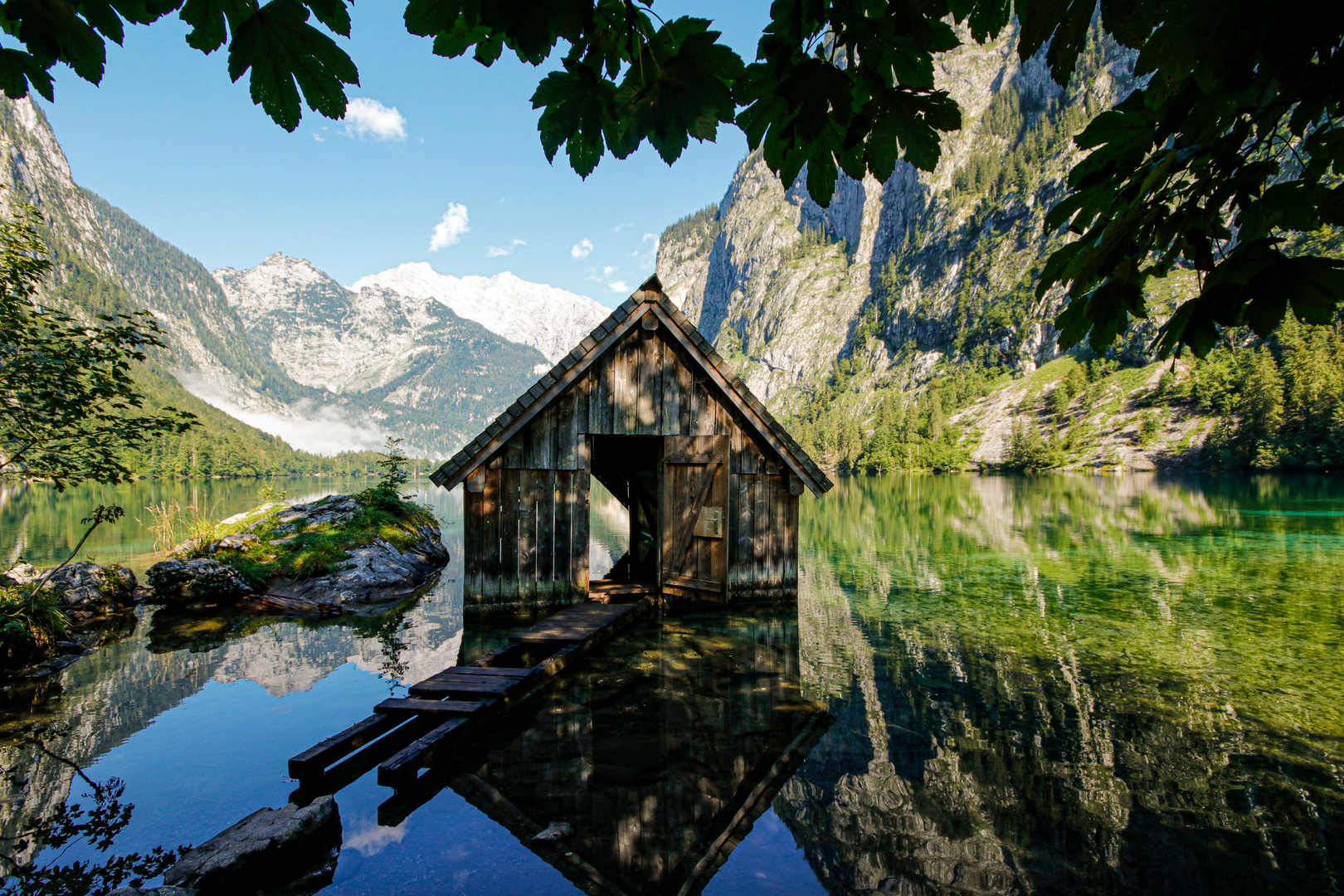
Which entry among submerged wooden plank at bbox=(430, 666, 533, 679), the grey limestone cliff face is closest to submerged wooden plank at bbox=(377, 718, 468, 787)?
submerged wooden plank at bbox=(430, 666, 533, 679)

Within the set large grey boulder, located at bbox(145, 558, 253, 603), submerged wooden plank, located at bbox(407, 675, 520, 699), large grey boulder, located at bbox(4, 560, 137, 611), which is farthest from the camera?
large grey boulder, located at bbox(145, 558, 253, 603)

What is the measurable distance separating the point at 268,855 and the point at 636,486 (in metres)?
12.7

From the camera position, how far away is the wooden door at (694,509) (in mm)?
11453

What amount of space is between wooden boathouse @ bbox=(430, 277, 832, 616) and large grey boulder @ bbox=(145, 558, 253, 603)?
18.6ft

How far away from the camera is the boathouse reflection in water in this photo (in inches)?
159

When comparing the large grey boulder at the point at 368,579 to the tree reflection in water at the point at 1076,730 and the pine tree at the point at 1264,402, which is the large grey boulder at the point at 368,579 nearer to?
the tree reflection in water at the point at 1076,730

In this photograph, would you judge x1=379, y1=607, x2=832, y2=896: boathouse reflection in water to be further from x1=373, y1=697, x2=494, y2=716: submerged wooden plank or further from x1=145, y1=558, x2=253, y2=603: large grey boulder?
x1=145, y1=558, x2=253, y2=603: large grey boulder

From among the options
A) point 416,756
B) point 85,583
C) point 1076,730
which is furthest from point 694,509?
point 85,583

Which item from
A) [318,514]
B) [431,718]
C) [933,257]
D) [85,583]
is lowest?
[431,718]

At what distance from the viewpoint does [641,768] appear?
16.8 feet

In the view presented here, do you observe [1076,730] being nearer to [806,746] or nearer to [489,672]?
[806,746]

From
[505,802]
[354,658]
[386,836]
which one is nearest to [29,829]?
[386,836]

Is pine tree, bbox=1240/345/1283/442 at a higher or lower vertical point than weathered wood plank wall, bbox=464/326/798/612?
higher

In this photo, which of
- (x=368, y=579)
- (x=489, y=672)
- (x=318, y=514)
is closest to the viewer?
(x=489, y=672)
